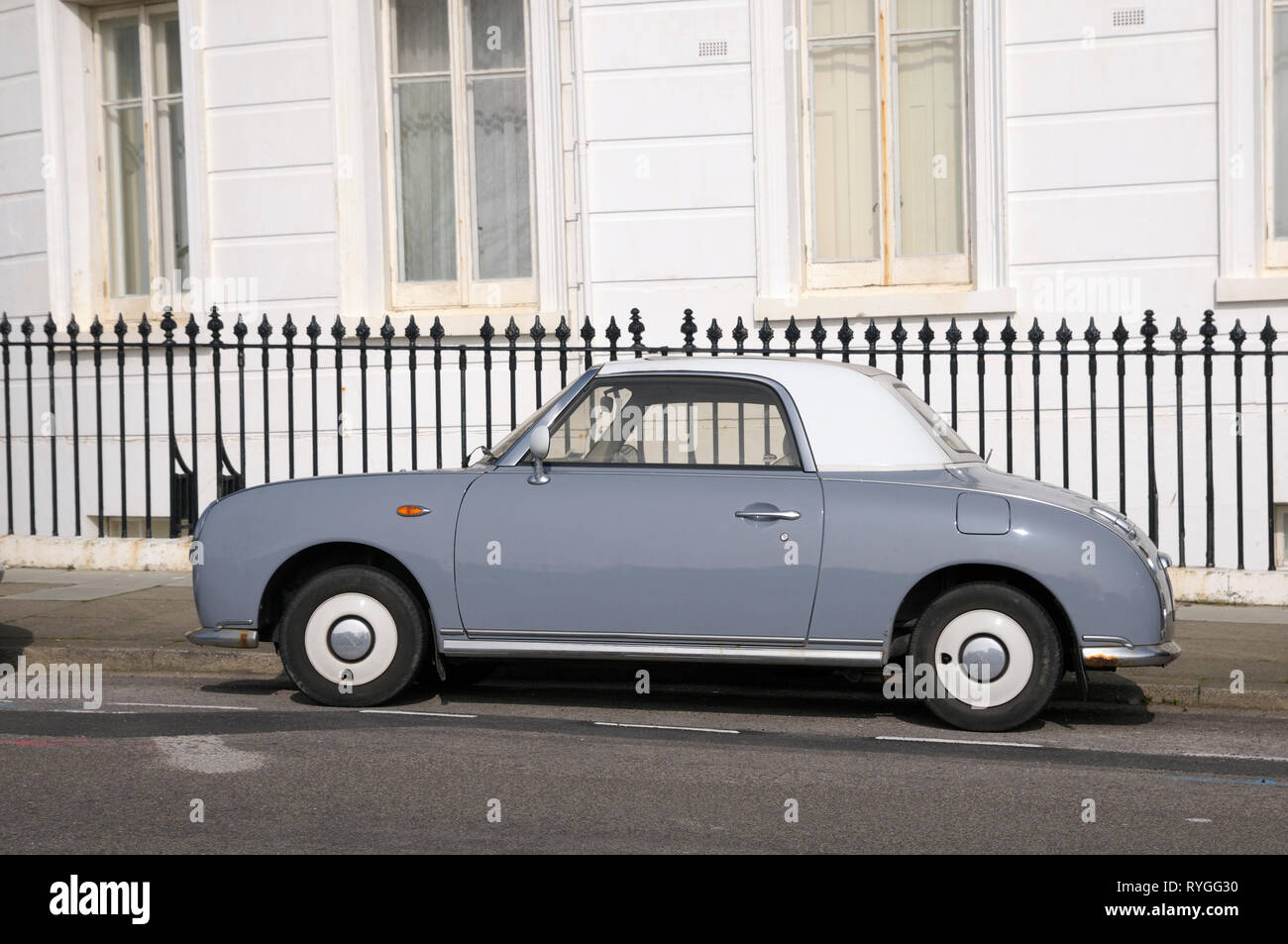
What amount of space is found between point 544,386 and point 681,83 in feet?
8.59

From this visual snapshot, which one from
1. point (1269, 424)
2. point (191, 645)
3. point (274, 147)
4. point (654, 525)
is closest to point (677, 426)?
point (654, 525)

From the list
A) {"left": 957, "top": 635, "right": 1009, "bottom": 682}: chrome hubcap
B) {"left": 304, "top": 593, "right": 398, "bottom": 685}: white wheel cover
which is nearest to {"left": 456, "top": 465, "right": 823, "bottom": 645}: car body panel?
{"left": 304, "top": 593, "right": 398, "bottom": 685}: white wheel cover

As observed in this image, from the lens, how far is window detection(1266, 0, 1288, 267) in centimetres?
1162

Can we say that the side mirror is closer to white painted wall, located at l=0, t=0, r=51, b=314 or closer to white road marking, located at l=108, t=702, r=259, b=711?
white road marking, located at l=108, t=702, r=259, b=711

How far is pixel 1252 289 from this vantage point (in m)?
11.4

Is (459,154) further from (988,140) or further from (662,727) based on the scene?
(662,727)

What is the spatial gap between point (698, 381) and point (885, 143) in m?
6.06

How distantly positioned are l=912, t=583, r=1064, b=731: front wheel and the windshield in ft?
2.71

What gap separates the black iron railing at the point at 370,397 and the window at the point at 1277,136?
83 cm

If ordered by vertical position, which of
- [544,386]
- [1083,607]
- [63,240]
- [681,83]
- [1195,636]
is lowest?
[1195,636]
